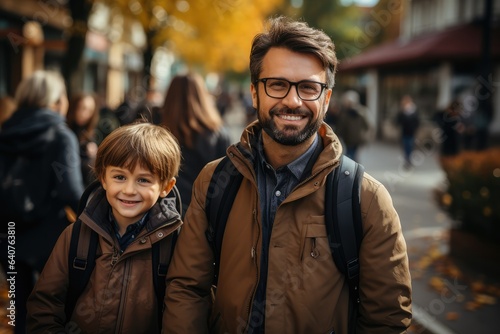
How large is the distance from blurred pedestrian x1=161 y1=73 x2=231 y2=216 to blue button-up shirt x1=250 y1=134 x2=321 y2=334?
1.43 m

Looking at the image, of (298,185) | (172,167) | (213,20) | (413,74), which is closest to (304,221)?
(298,185)

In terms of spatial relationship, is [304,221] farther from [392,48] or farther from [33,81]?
[392,48]

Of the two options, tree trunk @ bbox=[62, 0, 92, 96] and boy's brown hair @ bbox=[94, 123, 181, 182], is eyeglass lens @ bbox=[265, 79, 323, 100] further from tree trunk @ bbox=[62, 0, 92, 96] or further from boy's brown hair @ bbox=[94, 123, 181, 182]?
tree trunk @ bbox=[62, 0, 92, 96]

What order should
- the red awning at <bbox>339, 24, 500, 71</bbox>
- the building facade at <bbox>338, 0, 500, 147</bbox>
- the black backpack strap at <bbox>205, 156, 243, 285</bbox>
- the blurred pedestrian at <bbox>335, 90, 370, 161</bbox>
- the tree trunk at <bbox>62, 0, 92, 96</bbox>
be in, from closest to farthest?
the black backpack strap at <bbox>205, 156, 243, 285</bbox> → the tree trunk at <bbox>62, 0, 92, 96</bbox> → the blurred pedestrian at <bbox>335, 90, 370, 161</bbox> → the red awning at <bbox>339, 24, 500, 71</bbox> → the building facade at <bbox>338, 0, 500, 147</bbox>

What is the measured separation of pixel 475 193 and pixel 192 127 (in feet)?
13.3

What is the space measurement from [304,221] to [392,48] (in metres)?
26.5

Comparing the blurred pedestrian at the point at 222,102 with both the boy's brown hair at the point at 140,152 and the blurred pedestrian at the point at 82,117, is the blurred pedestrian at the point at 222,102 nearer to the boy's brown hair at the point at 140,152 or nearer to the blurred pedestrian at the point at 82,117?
the blurred pedestrian at the point at 82,117

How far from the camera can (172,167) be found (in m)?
2.64

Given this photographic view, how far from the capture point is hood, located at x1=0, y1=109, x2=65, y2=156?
3492 millimetres

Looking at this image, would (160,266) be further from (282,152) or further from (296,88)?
(296,88)

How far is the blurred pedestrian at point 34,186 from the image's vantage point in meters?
3.45

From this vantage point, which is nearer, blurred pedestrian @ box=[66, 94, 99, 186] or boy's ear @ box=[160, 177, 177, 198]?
boy's ear @ box=[160, 177, 177, 198]

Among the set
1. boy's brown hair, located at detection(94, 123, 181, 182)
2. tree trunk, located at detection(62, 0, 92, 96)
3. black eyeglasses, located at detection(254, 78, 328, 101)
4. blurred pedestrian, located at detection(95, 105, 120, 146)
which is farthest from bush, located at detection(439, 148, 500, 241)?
tree trunk, located at detection(62, 0, 92, 96)

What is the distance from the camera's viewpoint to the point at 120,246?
8.20 feet
